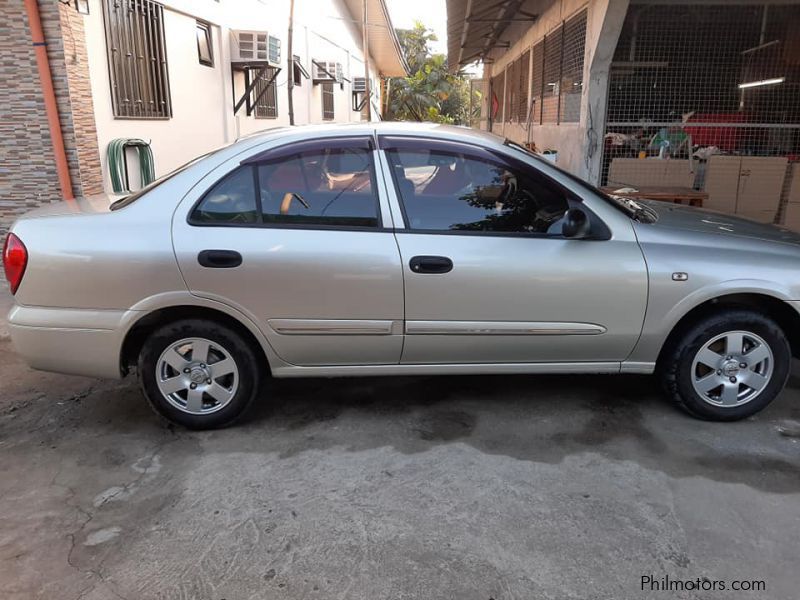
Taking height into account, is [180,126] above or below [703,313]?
above

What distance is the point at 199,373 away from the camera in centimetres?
361

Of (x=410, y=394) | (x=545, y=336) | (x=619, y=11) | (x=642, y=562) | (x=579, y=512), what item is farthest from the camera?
(x=619, y=11)

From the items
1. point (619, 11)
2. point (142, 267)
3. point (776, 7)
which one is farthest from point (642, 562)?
point (776, 7)

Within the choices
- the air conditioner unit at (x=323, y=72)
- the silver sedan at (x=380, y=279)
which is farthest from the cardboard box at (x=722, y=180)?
the air conditioner unit at (x=323, y=72)

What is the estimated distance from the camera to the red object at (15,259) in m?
3.44

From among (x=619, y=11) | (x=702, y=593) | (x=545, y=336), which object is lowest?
(x=702, y=593)

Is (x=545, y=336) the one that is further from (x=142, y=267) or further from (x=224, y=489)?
(x=142, y=267)

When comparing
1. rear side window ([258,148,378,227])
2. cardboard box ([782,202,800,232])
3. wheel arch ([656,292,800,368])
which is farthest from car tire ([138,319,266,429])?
cardboard box ([782,202,800,232])

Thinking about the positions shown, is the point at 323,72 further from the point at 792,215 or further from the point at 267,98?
the point at 792,215

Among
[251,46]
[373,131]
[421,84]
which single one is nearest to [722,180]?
[373,131]

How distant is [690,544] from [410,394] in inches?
76.4

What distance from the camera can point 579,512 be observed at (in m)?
2.92

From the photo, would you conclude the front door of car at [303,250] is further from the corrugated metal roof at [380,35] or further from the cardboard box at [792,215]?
the corrugated metal roof at [380,35]

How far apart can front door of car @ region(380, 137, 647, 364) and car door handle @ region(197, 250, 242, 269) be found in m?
0.89
